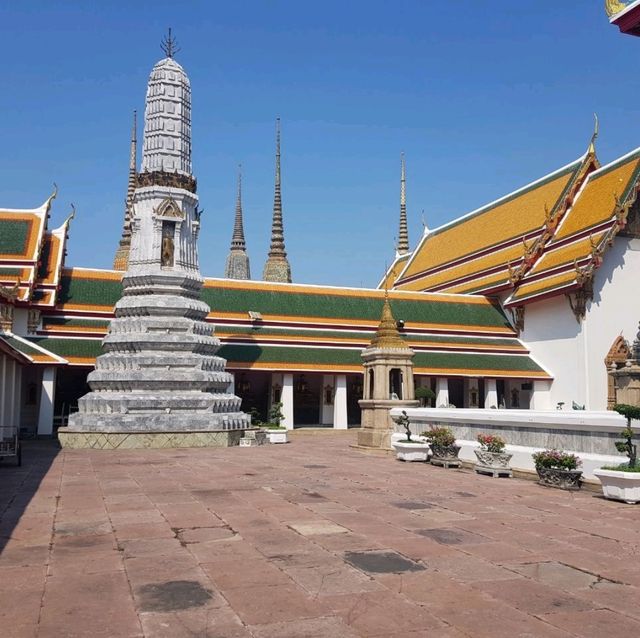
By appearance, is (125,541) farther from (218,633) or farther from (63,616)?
(218,633)

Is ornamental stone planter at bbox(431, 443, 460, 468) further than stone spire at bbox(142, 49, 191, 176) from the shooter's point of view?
No

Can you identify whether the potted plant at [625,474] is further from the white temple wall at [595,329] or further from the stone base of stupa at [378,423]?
the white temple wall at [595,329]

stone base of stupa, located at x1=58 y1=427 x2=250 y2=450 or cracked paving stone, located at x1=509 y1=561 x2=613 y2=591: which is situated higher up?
stone base of stupa, located at x1=58 y1=427 x2=250 y2=450

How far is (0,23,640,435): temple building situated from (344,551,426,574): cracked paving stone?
20.9m

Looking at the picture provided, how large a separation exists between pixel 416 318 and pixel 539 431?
2362 cm

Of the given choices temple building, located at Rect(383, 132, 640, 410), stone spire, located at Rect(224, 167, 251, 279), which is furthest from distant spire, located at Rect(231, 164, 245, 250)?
temple building, located at Rect(383, 132, 640, 410)

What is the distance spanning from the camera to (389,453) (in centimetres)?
2050

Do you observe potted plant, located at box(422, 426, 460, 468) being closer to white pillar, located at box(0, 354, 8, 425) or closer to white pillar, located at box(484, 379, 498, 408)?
white pillar, located at box(0, 354, 8, 425)

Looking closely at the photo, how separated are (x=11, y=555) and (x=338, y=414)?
86.9 ft

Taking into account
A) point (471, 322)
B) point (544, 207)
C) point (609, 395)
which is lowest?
point (609, 395)

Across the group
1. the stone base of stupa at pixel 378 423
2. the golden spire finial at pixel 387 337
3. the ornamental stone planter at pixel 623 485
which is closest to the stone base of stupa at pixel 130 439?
the stone base of stupa at pixel 378 423

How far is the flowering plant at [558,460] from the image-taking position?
12.8 meters

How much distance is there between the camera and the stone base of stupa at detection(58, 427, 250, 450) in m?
22.2

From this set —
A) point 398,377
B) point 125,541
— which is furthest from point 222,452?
point 125,541
